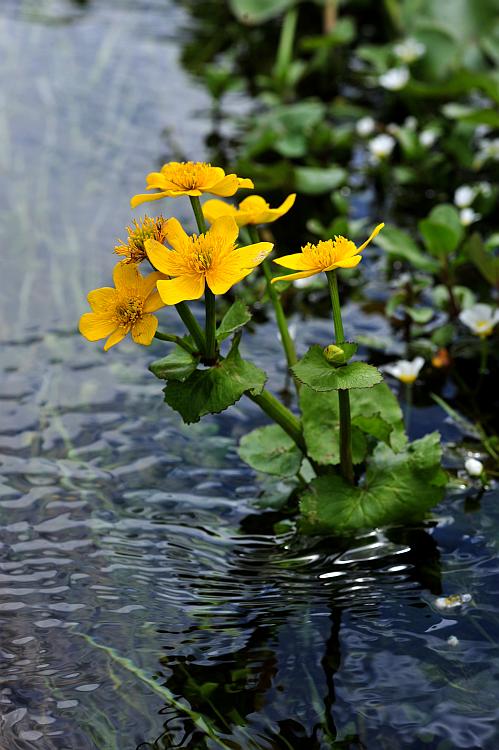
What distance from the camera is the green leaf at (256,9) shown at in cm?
400

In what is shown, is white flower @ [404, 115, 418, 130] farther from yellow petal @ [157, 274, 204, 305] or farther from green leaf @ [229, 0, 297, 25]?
yellow petal @ [157, 274, 204, 305]

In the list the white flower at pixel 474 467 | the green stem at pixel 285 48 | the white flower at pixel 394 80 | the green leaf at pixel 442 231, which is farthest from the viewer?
the green stem at pixel 285 48

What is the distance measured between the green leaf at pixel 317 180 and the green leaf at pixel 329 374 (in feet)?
5.46

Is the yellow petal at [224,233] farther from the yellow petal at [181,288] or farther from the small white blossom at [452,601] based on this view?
the small white blossom at [452,601]

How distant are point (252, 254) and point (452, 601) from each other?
0.68 m

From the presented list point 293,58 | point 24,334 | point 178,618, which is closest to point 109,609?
point 178,618

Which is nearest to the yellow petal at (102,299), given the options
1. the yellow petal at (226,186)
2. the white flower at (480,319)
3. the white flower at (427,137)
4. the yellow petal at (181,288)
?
the yellow petal at (181,288)

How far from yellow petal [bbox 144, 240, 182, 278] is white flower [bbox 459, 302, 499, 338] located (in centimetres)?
106

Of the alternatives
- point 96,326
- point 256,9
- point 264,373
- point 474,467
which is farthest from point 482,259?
point 256,9

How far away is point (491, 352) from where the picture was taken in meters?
2.36

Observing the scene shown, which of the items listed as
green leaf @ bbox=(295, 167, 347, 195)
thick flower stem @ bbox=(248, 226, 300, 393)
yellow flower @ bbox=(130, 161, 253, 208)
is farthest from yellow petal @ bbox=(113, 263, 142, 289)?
green leaf @ bbox=(295, 167, 347, 195)

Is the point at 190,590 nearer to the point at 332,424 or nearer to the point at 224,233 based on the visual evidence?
the point at 332,424

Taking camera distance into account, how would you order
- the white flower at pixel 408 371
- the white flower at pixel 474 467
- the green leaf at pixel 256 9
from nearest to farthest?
the white flower at pixel 474 467 < the white flower at pixel 408 371 < the green leaf at pixel 256 9

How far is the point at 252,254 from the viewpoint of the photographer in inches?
54.0
